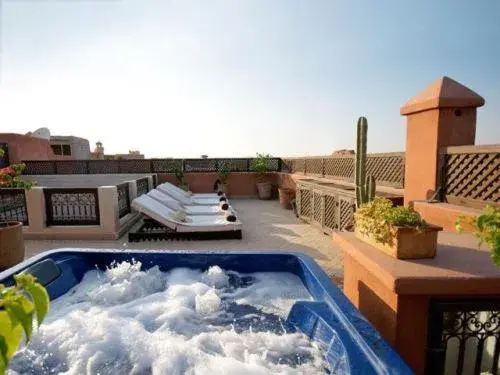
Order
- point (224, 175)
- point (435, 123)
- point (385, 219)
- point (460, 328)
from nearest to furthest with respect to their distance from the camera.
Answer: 1. point (460, 328)
2. point (385, 219)
3. point (435, 123)
4. point (224, 175)

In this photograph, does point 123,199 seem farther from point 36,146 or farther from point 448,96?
point 36,146

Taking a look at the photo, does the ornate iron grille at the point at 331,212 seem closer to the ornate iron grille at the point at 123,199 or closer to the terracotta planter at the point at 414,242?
the terracotta planter at the point at 414,242

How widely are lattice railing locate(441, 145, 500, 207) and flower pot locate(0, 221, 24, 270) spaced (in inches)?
Result: 288

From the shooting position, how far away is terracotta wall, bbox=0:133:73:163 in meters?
16.8

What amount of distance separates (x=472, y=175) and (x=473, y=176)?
0.8 inches

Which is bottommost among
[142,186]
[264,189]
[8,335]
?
[264,189]

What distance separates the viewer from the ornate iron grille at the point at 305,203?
29.4 feet

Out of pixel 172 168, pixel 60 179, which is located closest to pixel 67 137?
pixel 60 179

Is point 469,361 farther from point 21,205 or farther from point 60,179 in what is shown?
point 60,179

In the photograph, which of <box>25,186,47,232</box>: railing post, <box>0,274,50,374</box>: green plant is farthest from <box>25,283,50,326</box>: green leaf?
<box>25,186,47,232</box>: railing post

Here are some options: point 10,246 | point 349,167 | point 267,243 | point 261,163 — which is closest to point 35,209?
point 10,246

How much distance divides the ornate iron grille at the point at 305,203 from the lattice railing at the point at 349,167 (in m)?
1.45

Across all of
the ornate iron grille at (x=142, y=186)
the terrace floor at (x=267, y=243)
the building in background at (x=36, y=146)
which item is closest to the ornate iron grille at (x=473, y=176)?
the terrace floor at (x=267, y=243)

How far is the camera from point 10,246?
5.38 m
